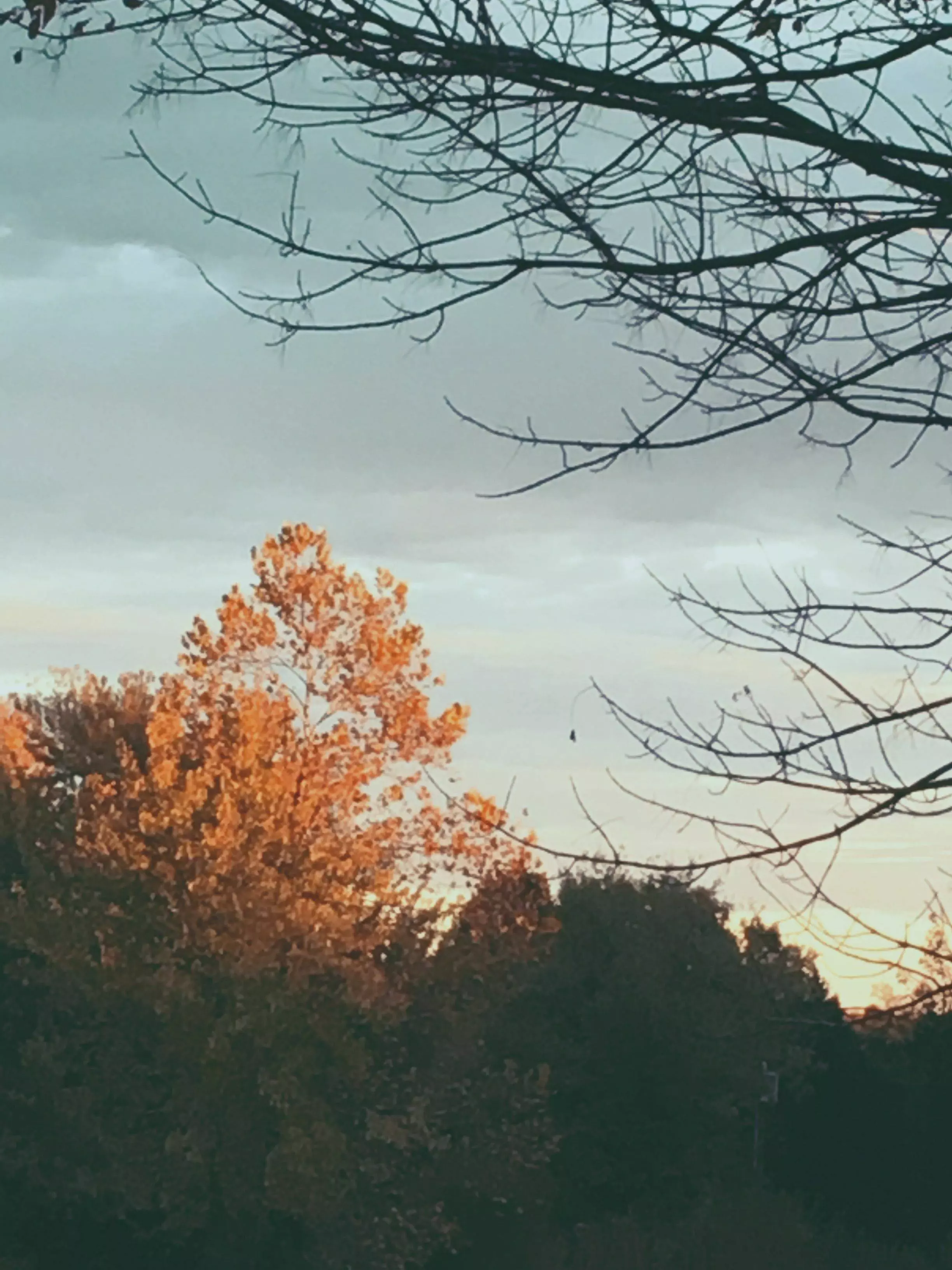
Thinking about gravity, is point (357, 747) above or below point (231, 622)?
below

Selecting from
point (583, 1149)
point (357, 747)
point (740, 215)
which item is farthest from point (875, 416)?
point (583, 1149)

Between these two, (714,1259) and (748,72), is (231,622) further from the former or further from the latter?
(748,72)

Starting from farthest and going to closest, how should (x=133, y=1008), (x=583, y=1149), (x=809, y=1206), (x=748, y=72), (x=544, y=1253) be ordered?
(x=809, y=1206) < (x=583, y=1149) < (x=544, y=1253) < (x=133, y=1008) < (x=748, y=72)

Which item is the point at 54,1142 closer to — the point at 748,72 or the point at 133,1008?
the point at 133,1008

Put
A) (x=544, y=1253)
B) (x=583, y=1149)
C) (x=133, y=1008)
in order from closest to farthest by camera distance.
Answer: (x=133, y=1008) < (x=544, y=1253) < (x=583, y=1149)

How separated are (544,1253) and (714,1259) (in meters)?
3.49

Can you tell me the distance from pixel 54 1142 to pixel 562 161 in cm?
2638

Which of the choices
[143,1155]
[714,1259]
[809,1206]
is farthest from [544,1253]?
[809,1206]

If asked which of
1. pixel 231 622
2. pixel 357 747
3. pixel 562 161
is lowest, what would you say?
pixel 562 161

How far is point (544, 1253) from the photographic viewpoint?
1229 inches

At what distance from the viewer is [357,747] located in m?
26.5

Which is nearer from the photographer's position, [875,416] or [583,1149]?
[875,416]

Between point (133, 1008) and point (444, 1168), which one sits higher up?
point (133, 1008)

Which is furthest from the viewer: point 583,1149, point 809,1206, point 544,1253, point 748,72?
point 809,1206
